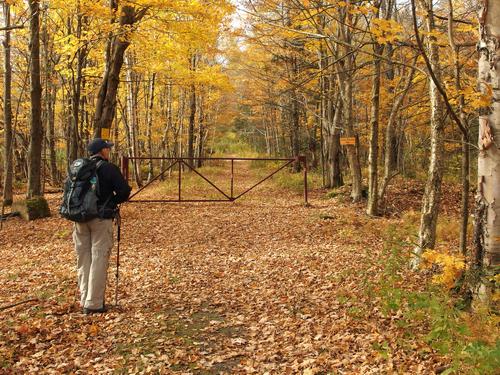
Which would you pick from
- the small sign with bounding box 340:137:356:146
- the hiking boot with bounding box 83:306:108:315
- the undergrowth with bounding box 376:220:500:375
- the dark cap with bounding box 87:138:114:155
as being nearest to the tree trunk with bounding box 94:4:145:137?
the small sign with bounding box 340:137:356:146

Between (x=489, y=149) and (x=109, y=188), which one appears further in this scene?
(x=109, y=188)

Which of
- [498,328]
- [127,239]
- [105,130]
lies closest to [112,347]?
[498,328]

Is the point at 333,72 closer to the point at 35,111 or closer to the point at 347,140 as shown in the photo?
the point at 347,140

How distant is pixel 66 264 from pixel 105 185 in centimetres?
325

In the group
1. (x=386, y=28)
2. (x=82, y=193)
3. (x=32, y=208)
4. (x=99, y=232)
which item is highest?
(x=386, y=28)

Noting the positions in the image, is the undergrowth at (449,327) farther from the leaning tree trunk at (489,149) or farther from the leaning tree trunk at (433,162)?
the leaning tree trunk at (433,162)

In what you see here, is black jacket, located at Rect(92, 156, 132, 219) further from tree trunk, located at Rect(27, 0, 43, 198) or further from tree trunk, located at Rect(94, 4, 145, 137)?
tree trunk, located at Rect(27, 0, 43, 198)

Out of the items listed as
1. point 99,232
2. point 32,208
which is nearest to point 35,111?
point 32,208

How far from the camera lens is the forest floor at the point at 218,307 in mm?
4090

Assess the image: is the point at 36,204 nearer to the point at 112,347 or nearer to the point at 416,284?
the point at 112,347

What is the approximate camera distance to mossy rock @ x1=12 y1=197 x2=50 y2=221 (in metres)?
11.4

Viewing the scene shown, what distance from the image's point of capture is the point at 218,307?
5645 millimetres

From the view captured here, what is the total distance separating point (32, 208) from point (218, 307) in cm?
789

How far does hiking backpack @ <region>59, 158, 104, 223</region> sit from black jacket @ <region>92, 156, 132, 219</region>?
56mm
